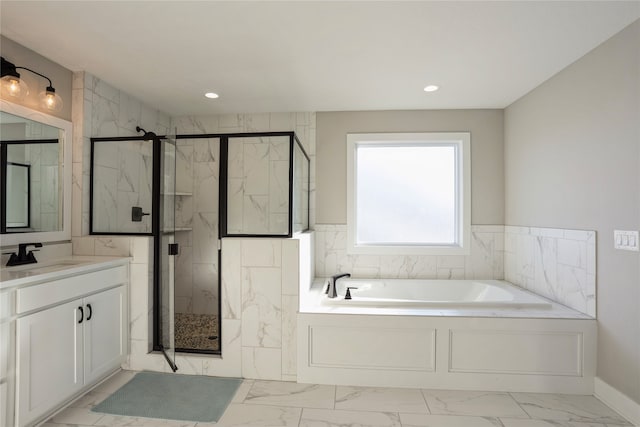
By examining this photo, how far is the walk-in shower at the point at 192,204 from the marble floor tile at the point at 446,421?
58.3 inches

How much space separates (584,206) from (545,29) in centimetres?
126

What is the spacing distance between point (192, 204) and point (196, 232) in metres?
0.28

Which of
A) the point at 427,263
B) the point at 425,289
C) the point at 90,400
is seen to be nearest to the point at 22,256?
the point at 90,400

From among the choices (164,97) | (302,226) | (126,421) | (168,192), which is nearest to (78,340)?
(126,421)

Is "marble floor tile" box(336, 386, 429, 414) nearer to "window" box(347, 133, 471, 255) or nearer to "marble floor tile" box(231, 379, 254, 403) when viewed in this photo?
"marble floor tile" box(231, 379, 254, 403)

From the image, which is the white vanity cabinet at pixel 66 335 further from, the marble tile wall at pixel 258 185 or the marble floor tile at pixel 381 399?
the marble floor tile at pixel 381 399

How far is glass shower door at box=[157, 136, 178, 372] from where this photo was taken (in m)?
2.32

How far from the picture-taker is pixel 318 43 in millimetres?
2127

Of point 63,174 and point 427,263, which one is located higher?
point 63,174

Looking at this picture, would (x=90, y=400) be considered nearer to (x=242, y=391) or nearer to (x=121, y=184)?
(x=242, y=391)

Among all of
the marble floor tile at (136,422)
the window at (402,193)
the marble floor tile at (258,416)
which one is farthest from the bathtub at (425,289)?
the marble floor tile at (136,422)

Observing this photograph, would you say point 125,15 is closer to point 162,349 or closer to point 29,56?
point 29,56

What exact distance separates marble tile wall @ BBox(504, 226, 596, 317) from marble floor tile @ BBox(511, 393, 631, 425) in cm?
59

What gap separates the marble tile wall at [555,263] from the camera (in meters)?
2.28
